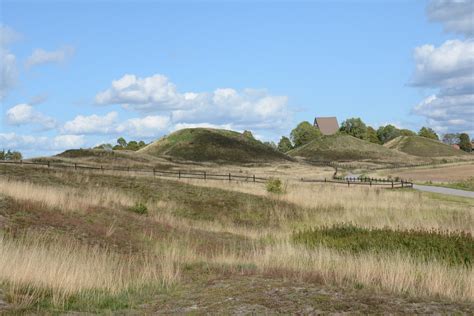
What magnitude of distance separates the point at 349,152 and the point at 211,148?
60308 millimetres

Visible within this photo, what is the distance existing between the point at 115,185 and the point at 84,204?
44.8ft

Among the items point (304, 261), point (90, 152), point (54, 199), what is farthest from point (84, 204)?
point (90, 152)

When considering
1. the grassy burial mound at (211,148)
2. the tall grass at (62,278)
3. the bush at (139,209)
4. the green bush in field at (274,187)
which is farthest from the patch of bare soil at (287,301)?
the grassy burial mound at (211,148)

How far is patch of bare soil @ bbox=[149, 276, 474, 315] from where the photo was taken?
7.54m

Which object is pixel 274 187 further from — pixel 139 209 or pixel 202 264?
pixel 202 264

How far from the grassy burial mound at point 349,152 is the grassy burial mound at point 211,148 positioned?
84.7 feet

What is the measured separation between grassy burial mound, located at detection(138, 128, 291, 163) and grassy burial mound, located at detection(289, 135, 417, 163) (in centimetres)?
2582

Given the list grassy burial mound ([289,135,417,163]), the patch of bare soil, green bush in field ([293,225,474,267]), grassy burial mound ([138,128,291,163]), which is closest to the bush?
green bush in field ([293,225,474,267])

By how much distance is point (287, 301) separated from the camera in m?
8.02

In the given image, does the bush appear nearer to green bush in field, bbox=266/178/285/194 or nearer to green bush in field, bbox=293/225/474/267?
green bush in field, bbox=293/225/474/267

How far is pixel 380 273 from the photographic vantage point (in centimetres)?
1037

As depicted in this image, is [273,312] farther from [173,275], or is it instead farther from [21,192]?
[21,192]

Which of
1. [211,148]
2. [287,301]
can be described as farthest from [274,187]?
[211,148]

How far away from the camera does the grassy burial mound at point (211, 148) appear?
142250 mm
